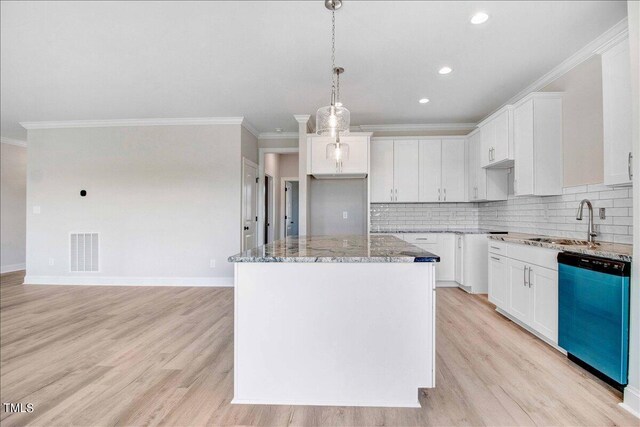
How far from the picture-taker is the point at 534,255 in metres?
2.78

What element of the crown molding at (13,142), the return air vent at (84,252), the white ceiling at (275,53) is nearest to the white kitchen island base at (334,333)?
the white ceiling at (275,53)

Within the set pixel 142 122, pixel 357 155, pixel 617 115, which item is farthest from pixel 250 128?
pixel 617 115

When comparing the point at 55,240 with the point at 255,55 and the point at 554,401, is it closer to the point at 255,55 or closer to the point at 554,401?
the point at 255,55

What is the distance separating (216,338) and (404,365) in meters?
1.76

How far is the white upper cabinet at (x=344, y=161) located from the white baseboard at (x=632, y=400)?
11.4ft

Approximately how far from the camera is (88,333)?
9.69ft

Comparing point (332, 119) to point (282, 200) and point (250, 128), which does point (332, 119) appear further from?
point (282, 200)

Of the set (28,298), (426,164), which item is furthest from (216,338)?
(426,164)

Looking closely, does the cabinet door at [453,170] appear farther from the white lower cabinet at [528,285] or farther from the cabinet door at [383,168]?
the white lower cabinet at [528,285]

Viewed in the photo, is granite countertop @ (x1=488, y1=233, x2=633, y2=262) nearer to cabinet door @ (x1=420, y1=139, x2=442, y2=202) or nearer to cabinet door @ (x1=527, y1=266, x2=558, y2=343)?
cabinet door @ (x1=527, y1=266, x2=558, y2=343)

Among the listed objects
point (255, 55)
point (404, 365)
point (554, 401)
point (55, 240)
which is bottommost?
point (554, 401)

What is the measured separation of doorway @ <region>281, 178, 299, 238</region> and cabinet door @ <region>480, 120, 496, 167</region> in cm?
454

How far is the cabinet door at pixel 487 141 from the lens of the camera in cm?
393

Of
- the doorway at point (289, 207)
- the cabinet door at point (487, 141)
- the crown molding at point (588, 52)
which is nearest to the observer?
the crown molding at point (588, 52)
